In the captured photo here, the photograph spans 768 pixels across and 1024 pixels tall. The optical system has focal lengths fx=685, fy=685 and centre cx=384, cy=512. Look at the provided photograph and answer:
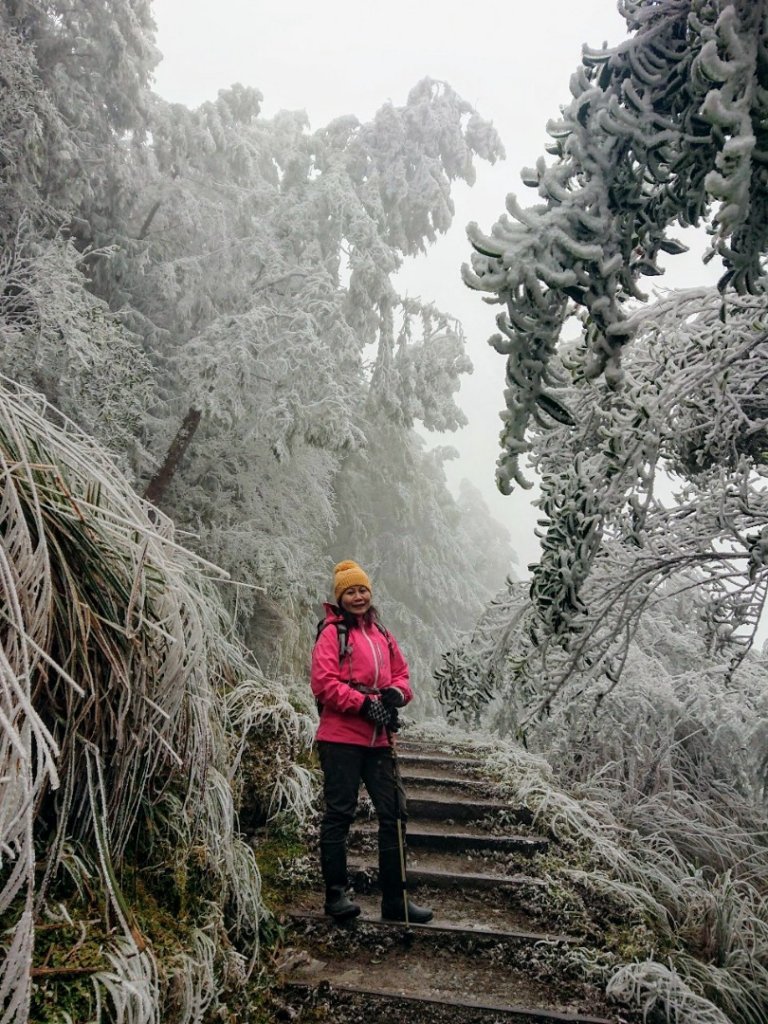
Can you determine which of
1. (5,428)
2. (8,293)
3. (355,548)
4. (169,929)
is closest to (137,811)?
(169,929)

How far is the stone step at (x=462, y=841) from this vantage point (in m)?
3.64

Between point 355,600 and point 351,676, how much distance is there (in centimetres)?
34

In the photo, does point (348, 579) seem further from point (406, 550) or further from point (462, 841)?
point (406, 550)

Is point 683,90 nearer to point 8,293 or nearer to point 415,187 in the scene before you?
point 8,293

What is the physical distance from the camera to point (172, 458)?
7.99 m

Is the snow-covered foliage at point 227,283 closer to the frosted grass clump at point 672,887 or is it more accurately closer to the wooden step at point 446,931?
the frosted grass clump at point 672,887

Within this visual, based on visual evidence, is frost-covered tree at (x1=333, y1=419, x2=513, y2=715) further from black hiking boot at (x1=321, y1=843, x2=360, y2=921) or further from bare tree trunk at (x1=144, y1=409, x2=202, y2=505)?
black hiking boot at (x1=321, y1=843, x2=360, y2=921)

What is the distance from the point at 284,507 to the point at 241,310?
9.34ft

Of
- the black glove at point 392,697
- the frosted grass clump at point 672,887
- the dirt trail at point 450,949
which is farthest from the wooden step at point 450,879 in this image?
the black glove at point 392,697

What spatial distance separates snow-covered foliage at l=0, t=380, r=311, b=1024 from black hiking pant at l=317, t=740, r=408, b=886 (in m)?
0.49

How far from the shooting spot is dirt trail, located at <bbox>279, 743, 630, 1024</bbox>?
2.36 metres

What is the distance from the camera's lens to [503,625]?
4.40m

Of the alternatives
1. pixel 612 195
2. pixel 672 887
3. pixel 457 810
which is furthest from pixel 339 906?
pixel 612 195

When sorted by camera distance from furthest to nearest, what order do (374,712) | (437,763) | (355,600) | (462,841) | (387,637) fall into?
(437,763) → (462,841) → (387,637) → (355,600) → (374,712)
